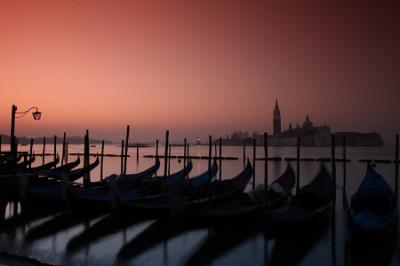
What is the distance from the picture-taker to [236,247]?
820 centimetres

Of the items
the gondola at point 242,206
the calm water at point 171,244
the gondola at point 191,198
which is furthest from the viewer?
the gondola at point 191,198

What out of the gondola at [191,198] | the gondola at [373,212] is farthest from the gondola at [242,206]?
the gondola at [373,212]

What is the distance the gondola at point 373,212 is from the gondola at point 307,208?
28.9 inches

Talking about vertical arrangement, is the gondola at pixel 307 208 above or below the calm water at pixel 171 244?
above

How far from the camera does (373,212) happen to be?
899cm

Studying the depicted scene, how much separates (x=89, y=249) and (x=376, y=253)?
5410 mm

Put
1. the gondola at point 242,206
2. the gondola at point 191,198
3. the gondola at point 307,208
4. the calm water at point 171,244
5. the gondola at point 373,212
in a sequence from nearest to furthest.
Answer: the calm water at point 171,244 < the gondola at point 373,212 < the gondola at point 307,208 < the gondola at point 242,206 < the gondola at point 191,198

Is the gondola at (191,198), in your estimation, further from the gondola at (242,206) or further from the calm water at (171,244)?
the calm water at (171,244)

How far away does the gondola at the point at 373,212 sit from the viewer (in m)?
7.87

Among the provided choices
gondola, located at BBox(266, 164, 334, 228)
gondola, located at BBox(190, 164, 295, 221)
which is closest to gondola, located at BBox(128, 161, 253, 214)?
gondola, located at BBox(190, 164, 295, 221)

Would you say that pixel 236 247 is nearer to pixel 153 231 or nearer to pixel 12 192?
pixel 153 231

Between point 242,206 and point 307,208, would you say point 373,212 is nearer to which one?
point 307,208

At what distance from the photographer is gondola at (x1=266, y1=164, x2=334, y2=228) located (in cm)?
852

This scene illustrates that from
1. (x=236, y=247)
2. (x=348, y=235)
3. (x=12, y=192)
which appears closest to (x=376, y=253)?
(x=348, y=235)
